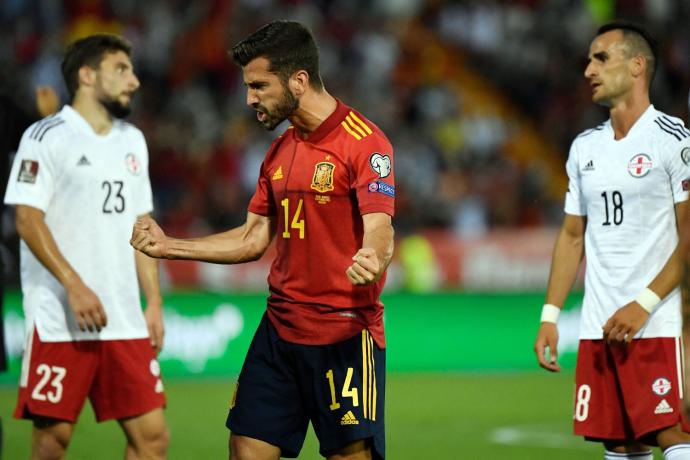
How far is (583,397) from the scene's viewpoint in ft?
20.3

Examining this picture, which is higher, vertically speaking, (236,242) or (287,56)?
Answer: (287,56)

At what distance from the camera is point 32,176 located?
6.71m

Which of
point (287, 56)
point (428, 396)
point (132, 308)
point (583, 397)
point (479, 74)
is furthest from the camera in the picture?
point (479, 74)

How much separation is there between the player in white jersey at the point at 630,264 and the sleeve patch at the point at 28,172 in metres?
2.86

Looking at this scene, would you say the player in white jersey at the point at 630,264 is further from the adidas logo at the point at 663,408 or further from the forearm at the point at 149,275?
the forearm at the point at 149,275

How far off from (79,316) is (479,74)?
16.2 meters

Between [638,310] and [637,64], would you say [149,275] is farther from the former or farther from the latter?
[637,64]

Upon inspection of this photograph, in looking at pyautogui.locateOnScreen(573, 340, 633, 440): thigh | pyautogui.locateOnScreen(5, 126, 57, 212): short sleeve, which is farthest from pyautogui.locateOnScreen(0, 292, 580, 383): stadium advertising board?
pyautogui.locateOnScreen(573, 340, 633, 440): thigh

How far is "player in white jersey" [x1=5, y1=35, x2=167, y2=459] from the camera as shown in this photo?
6.69 m

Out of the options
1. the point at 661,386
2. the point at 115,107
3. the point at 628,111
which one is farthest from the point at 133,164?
the point at 661,386

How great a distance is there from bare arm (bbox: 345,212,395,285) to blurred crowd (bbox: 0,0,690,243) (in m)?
11.4

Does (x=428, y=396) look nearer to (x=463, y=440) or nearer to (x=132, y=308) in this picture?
(x=463, y=440)

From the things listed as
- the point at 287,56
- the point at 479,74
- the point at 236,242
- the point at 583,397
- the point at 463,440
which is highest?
the point at 479,74

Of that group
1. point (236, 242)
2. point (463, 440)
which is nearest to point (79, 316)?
point (236, 242)
